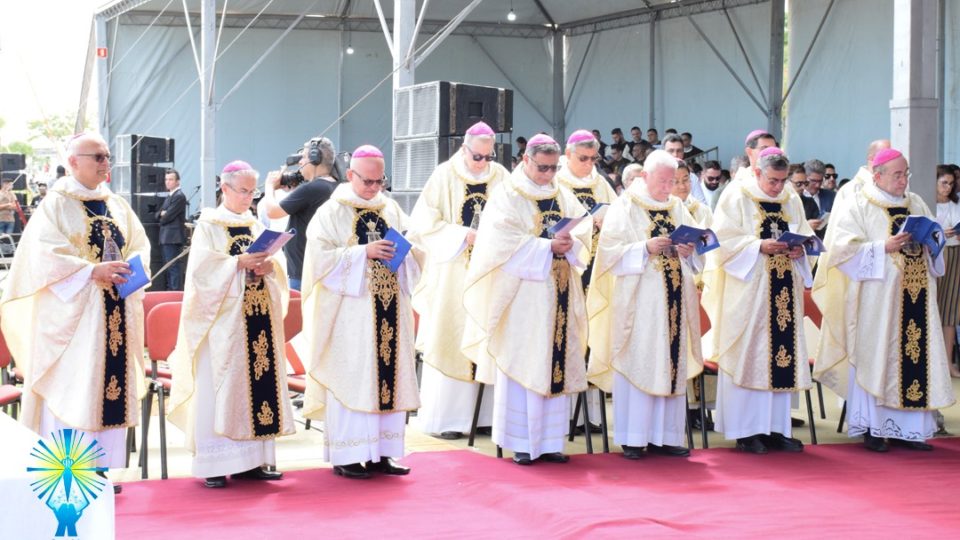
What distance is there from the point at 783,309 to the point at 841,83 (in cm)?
1227

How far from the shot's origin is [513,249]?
7418mm

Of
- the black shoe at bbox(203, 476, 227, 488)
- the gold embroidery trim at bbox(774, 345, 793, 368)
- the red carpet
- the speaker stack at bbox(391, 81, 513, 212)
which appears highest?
the speaker stack at bbox(391, 81, 513, 212)

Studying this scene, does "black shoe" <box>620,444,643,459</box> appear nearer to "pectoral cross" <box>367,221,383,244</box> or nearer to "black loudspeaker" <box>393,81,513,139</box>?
"pectoral cross" <box>367,221,383,244</box>

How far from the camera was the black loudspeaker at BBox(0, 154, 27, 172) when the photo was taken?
2495cm

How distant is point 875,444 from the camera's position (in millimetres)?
8141

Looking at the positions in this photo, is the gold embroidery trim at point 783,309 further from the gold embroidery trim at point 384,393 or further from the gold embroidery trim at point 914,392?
the gold embroidery trim at point 384,393

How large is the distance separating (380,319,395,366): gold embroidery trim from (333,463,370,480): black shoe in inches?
24.6

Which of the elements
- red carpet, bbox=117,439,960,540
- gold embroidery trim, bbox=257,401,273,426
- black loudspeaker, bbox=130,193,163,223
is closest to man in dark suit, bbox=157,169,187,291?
black loudspeaker, bbox=130,193,163,223

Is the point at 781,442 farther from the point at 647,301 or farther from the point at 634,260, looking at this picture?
the point at 634,260

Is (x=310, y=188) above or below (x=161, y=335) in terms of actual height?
above

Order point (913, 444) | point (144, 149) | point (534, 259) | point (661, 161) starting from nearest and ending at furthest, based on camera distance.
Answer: point (534, 259) < point (661, 161) < point (913, 444) < point (144, 149)

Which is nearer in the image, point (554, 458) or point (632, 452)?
point (554, 458)

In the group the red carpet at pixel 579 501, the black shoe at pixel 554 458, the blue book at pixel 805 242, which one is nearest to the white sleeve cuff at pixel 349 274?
the red carpet at pixel 579 501

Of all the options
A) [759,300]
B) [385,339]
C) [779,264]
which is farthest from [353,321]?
[779,264]
